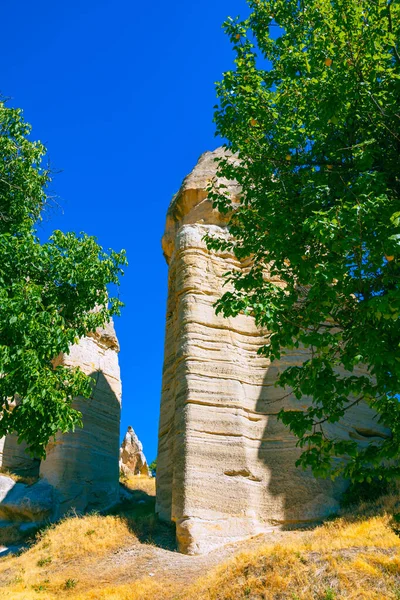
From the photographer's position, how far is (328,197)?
33.6ft

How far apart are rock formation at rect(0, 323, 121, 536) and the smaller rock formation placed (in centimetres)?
1275

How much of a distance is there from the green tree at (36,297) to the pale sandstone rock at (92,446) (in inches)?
314

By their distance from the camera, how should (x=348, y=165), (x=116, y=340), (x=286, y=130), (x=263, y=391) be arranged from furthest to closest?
(x=116, y=340) → (x=263, y=391) → (x=286, y=130) → (x=348, y=165)

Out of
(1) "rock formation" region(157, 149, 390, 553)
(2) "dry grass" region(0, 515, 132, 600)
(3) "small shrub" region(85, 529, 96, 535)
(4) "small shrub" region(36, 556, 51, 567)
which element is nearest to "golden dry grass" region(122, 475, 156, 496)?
(1) "rock formation" region(157, 149, 390, 553)

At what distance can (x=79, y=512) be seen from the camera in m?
21.5

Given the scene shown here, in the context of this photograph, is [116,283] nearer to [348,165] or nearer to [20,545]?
[348,165]

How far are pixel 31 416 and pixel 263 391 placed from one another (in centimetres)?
898

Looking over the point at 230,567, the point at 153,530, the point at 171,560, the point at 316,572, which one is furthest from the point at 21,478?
the point at 316,572

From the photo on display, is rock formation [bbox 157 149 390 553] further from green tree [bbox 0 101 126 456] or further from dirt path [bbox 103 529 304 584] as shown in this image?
green tree [bbox 0 101 126 456]

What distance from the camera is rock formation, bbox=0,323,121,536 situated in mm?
22031

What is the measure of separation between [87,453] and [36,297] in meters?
13.0

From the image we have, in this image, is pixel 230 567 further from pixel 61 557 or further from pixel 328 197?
pixel 328 197

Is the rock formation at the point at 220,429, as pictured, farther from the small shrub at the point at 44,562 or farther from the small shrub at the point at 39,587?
the small shrub at the point at 39,587

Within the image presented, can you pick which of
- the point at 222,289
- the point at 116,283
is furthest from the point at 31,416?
the point at 222,289
